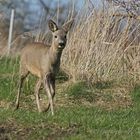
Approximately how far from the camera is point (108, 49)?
15.9m

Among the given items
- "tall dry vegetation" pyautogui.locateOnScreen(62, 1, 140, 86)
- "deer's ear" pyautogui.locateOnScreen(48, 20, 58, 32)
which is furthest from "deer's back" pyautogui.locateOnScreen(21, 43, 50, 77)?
"tall dry vegetation" pyautogui.locateOnScreen(62, 1, 140, 86)

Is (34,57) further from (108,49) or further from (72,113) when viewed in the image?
(108,49)

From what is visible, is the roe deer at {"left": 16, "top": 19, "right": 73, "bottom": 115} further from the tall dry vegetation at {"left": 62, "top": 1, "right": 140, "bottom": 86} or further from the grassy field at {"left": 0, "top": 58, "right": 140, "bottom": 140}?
the tall dry vegetation at {"left": 62, "top": 1, "right": 140, "bottom": 86}

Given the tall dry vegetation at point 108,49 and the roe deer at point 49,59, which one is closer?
the roe deer at point 49,59

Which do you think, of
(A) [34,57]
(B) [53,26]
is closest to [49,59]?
(B) [53,26]

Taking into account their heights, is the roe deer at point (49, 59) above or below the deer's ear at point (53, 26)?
below

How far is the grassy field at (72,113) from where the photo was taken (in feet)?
31.4

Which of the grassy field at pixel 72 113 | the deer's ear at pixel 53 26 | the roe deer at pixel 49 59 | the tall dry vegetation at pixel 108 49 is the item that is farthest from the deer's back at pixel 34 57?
the tall dry vegetation at pixel 108 49

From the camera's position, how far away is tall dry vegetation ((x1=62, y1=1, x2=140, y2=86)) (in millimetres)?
15727

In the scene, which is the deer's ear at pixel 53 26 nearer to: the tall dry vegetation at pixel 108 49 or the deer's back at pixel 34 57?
the deer's back at pixel 34 57

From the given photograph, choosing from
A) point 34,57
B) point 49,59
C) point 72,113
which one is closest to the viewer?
point 72,113

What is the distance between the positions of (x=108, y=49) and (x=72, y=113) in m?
4.38

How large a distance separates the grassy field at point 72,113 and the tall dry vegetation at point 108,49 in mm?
439

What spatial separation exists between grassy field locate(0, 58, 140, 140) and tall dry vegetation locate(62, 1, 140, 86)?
44 cm
